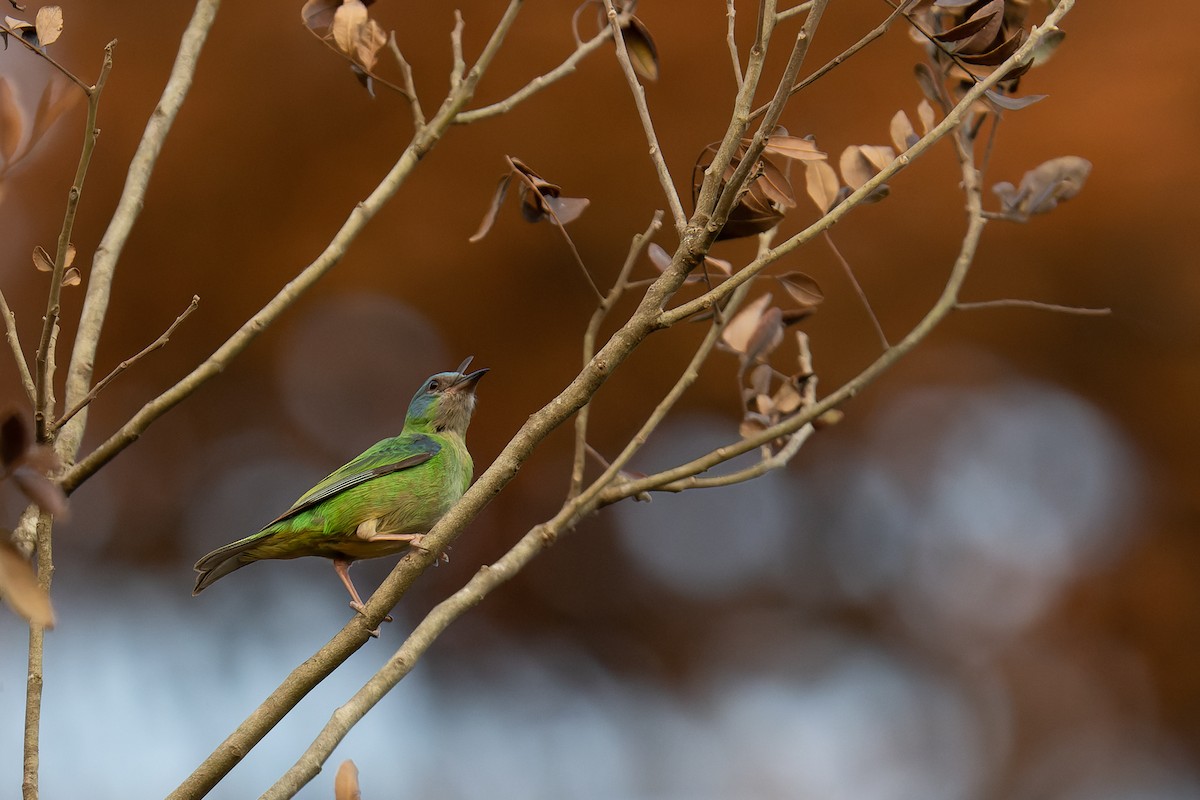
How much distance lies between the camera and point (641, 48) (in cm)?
229

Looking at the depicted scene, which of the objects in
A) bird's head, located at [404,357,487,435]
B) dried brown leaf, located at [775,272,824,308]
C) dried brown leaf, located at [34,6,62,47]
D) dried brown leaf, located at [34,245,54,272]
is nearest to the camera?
dried brown leaf, located at [34,6,62,47]

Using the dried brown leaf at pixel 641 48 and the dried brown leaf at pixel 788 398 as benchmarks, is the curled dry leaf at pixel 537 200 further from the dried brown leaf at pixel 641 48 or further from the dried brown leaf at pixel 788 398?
the dried brown leaf at pixel 788 398

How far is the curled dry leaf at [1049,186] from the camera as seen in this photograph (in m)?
2.41

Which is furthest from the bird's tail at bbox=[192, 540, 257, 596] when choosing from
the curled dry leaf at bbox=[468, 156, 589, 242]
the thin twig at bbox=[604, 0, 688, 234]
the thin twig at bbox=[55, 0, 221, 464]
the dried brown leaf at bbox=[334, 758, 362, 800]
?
the dried brown leaf at bbox=[334, 758, 362, 800]

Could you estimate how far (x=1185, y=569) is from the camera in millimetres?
5773

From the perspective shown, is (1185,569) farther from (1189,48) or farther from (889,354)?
(889,354)

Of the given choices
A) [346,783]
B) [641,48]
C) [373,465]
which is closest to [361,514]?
[373,465]

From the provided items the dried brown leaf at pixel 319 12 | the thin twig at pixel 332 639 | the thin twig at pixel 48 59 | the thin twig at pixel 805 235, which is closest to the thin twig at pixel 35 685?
the thin twig at pixel 332 639

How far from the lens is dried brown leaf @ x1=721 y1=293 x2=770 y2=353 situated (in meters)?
2.44

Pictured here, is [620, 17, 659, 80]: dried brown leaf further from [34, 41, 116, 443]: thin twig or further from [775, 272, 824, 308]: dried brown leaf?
[34, 41, 116, 443]: thin twig

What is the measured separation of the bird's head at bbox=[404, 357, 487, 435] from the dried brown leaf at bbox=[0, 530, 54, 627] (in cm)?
316

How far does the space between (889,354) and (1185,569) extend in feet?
14.6

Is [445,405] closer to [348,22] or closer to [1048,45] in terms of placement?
[348,22]

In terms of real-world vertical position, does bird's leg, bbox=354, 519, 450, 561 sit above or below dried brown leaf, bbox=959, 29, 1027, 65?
below
